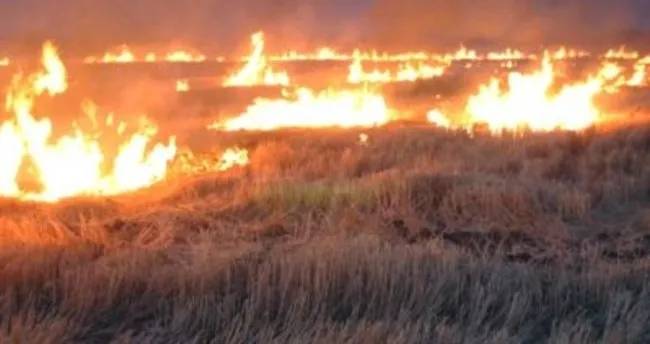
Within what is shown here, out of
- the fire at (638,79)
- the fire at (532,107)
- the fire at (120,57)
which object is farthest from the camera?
the fire at (120,57)

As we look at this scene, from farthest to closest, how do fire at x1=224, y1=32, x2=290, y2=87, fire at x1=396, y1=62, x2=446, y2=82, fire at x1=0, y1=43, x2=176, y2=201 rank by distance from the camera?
fire at x1=396, y1=62, x2=446, y2=82 < fire at x1=224, y1=32, x2=290, y2=87 < fire at x1=0, y1=43, x2=176, y2=201

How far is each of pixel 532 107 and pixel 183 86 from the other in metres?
18.7

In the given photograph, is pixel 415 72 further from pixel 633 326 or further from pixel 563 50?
pixel 633 326

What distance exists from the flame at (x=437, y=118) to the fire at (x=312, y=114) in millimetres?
1026

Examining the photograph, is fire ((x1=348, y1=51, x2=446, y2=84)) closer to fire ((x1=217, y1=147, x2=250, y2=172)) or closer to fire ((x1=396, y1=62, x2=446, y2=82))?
fire ((x1=396, y1=62, x2=446, y2=82))

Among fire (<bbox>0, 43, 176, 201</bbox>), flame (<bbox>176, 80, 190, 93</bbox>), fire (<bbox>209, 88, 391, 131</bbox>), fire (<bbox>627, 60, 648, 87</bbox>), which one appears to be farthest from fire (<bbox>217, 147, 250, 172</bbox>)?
fire (<bbox>627, 60, 648, 87</bbox>)

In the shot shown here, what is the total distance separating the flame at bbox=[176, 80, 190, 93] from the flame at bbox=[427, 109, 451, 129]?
11.9 metres

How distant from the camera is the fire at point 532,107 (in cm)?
2622

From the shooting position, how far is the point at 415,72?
54.3 meters

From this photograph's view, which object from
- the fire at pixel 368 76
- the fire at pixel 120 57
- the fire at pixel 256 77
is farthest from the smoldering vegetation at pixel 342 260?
the fire at pixel 120 57

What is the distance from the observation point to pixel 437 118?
1162 inches

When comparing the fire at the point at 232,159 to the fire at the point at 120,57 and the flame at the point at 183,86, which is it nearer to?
the flame at the point at 183,86

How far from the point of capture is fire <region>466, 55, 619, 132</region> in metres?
26.2

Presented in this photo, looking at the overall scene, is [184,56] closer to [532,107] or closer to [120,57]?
[120,57]
